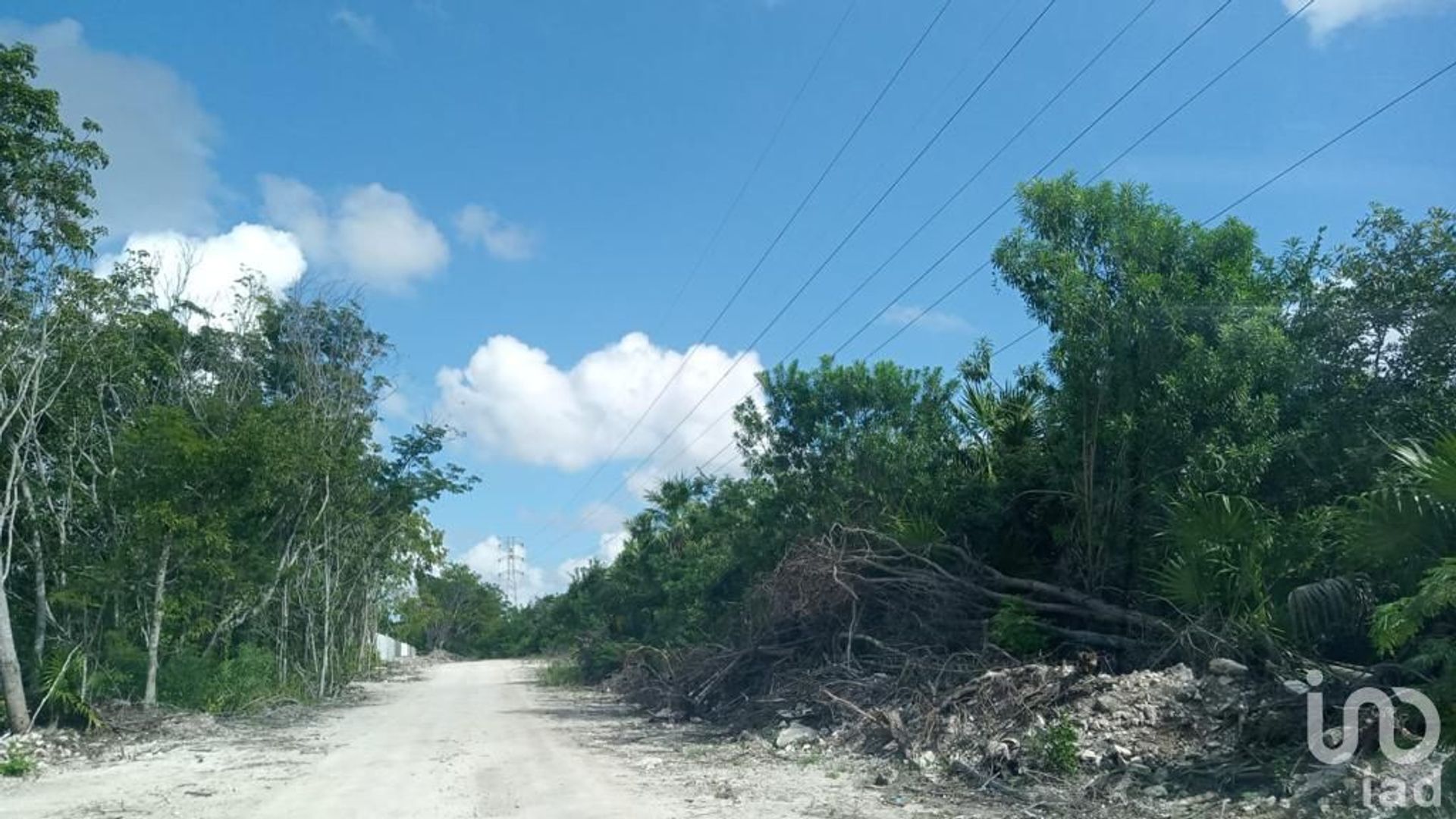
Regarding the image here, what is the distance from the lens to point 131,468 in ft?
73.5

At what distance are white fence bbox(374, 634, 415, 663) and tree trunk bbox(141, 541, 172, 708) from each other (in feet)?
109

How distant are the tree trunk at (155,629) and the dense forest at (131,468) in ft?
0.15

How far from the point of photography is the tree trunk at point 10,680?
715 inches

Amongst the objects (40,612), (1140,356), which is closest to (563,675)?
(40,612)

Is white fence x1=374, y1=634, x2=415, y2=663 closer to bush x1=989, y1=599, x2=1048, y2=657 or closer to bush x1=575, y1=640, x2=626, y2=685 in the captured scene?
bush x1=575, y1=640, x2=626, y2=685

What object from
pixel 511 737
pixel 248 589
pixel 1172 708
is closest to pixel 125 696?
pixel 248 589

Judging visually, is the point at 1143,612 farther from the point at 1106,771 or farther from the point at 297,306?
the point at 297,306

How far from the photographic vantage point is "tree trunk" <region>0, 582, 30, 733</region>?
59.6 ft

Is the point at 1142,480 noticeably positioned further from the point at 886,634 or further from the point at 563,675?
the point at 563,675

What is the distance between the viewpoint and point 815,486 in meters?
24.1

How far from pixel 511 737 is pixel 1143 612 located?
11509 millimetres

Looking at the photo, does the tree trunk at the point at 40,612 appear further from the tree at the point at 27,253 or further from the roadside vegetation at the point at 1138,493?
the roadside vegetation at the point at 1138,493
